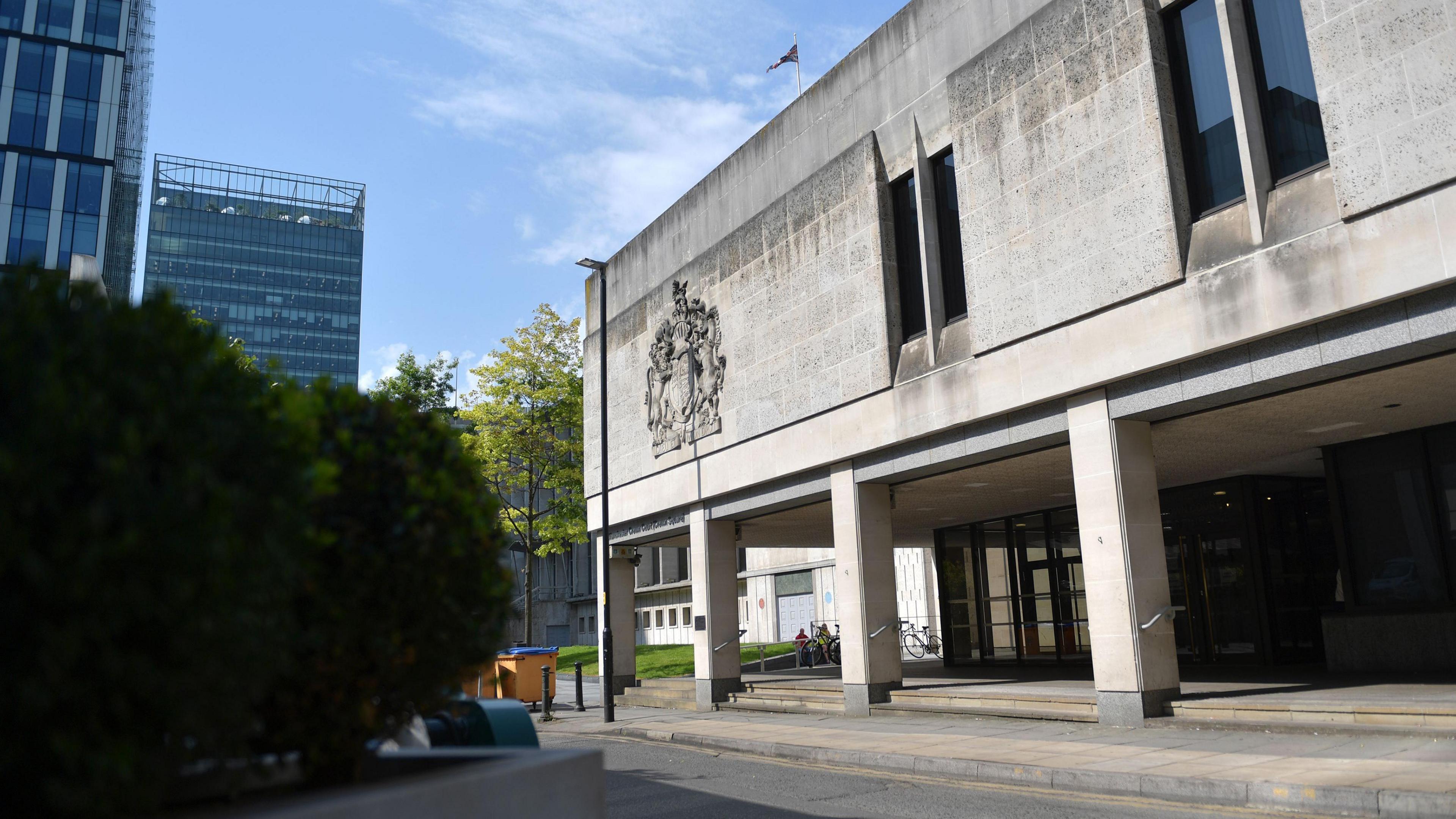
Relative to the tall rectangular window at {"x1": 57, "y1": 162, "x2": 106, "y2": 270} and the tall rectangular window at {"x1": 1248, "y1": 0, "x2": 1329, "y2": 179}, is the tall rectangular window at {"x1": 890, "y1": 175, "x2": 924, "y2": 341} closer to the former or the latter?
the tall rectangular window at {"x1": 1248, "y1": 0, "x2": 1329, "y2": 179}

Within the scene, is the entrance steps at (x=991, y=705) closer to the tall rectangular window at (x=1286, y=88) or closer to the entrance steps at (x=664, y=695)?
the entrance steps at (x=664, y=695)

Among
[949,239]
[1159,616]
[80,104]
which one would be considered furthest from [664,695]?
[80,104]

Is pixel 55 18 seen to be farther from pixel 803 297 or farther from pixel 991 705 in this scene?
pixel 991 705

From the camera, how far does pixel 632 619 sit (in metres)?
27.3

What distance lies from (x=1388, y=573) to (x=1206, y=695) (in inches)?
204

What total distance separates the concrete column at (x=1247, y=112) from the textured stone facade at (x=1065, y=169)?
829 mm

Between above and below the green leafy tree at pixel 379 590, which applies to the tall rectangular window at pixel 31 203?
above

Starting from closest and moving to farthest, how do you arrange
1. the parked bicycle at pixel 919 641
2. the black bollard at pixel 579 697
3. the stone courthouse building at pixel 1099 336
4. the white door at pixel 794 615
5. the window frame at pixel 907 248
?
the stone courthouse building at pixel 1099 336, the window frame at pixel 907 248, the black bollard at pixel 579 697, the parked bicycle at pixel 919 641, the white door at pixel 794 615

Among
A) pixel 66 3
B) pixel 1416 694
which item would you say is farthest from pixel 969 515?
pixel 66 3

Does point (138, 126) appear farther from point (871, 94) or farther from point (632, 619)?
point (871, 94)

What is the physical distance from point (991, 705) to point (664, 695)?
10.6 meters

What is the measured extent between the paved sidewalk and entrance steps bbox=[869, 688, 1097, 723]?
214mm

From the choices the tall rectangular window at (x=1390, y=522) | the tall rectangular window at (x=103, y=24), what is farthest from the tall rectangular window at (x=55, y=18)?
the tall rectangular window at (x=1390, y=522)

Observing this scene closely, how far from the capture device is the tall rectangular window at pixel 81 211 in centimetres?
5638
